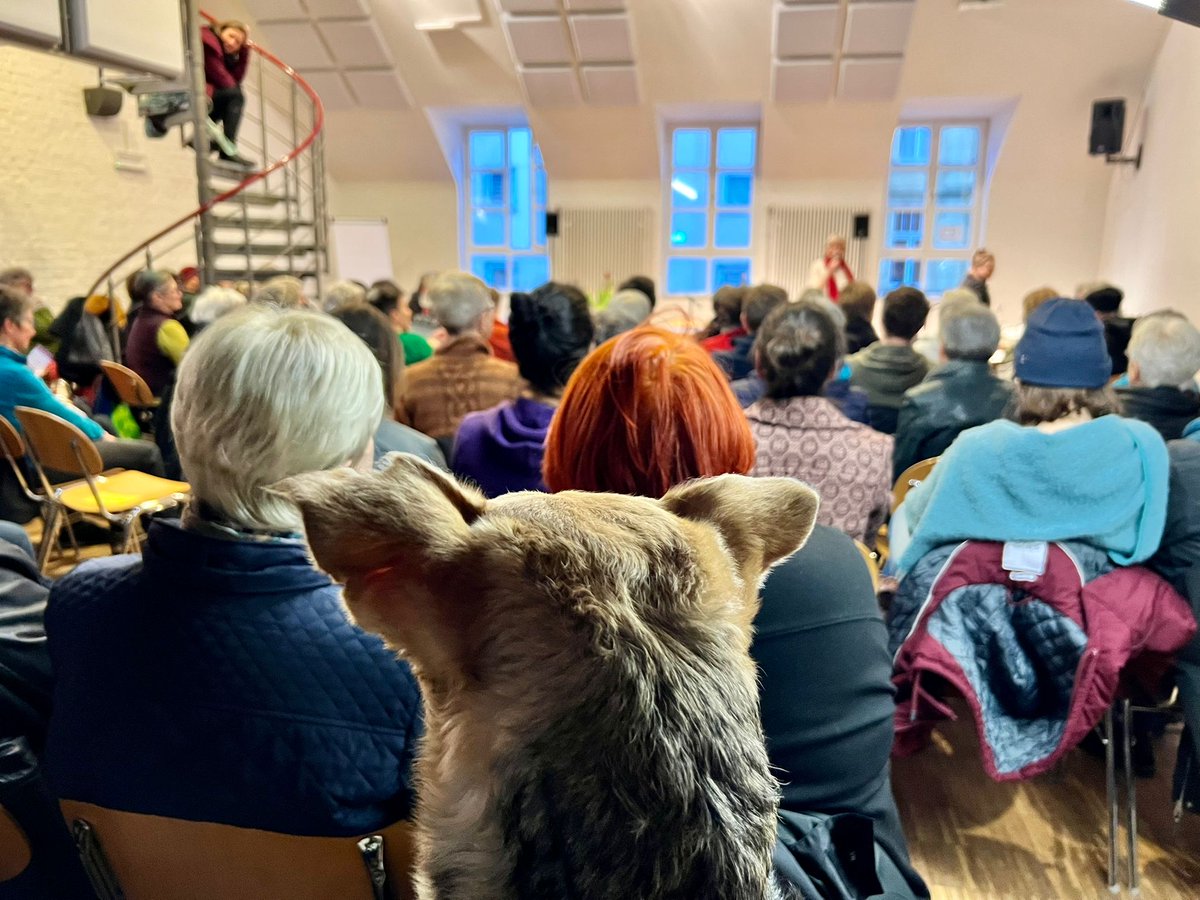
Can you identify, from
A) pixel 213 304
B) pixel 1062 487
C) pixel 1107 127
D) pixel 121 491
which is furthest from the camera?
pixel 1107 127

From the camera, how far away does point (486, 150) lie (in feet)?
36.5

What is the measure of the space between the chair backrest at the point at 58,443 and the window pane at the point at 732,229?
27.4 feet

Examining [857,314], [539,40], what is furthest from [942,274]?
[857,314]

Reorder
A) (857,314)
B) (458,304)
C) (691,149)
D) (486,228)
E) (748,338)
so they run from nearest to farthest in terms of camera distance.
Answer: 1. (458,304)
2. (748,338)
3. (857,314)
4. (691,149)
5. (486,228)

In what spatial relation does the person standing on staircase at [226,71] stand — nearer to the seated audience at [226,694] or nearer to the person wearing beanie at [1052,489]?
the person wearing beanie at [1052,489]

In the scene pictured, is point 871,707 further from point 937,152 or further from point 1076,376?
point 937,152

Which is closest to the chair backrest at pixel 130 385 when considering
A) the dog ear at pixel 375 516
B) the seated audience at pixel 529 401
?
the seated audience at pixel 529 401

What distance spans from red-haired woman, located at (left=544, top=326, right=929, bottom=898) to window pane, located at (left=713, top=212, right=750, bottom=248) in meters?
9.74

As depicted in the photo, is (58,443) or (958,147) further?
(958,147)

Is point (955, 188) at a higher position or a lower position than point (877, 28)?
lower

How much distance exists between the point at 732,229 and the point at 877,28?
112 inches

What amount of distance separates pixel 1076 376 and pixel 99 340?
4.86m

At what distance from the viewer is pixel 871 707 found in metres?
1.08

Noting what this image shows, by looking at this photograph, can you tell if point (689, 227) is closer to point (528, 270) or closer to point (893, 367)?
point (528, 270)
